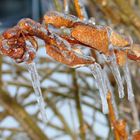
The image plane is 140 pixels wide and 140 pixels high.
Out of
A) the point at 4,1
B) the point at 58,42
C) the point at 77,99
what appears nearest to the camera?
the point at 58,42

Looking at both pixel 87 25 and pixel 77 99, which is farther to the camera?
pixel 77 99

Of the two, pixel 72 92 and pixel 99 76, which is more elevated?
pixel 99 76

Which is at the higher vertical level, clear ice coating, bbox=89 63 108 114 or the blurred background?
clear ice coating, bbox=89 63 108 114

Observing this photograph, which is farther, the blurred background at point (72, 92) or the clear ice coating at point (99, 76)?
the blurred background at point (72, 92)

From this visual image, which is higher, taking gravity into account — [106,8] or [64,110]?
[106,8]

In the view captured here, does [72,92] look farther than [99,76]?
Yes

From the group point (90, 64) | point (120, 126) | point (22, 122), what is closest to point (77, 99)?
point (22, 122)

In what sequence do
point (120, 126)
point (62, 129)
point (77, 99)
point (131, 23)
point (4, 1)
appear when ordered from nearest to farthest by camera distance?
point (120, 126)
point (131, 23)
point (77, 99)
point (62, 129)
point (4, 1)

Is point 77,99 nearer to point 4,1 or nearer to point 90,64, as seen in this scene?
point 90,64

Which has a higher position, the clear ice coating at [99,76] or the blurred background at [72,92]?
the clear ice coating at [99,76]

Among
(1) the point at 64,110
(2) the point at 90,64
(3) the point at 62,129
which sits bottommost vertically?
(1) the point at 64,110

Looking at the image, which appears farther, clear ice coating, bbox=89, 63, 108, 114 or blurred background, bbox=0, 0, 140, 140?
blurred background, bbox=0, 0, 140, 140
